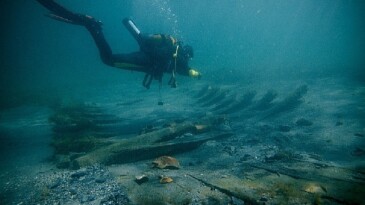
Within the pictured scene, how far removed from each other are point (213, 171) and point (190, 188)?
1260 millimetres

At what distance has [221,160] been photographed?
7.62m

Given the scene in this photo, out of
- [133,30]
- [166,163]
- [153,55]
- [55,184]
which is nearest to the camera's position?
[55,184]

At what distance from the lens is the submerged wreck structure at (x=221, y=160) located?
201 inches

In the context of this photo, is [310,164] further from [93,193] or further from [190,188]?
[93,193]

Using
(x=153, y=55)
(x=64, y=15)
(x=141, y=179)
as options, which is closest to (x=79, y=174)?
(x=141, y=179)

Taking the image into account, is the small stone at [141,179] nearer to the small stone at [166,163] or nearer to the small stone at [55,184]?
the small stone at [166,163]

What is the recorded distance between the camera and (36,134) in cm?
1152

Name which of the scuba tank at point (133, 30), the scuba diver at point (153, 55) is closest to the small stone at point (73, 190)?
the scuba diver at point (153, 55)

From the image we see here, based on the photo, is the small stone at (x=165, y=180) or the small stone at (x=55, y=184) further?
the small stone at (x=55, y=184)

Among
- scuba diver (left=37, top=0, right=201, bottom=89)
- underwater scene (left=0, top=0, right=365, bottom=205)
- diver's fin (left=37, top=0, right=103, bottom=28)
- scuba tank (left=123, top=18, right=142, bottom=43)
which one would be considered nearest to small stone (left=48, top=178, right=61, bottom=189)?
underwater scene (left=0, top=0, right=365, bottom=205)

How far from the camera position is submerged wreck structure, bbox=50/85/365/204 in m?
5.09

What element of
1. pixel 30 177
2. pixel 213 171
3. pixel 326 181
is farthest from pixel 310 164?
pixel 30 177

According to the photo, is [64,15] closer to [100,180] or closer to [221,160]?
[100,180]

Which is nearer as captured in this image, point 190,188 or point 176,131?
point 190,188
